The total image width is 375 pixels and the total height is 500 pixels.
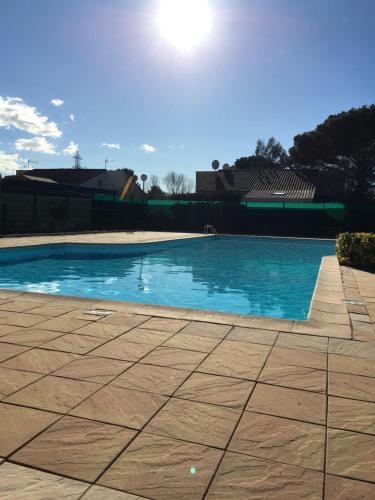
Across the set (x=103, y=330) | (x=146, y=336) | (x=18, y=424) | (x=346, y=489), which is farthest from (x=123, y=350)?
(x=346, y=489)

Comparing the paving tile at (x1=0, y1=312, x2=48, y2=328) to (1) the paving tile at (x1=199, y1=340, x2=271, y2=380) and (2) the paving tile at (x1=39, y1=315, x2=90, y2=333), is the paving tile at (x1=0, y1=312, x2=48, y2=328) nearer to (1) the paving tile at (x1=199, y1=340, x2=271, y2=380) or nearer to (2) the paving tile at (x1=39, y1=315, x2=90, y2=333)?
(2) the paving tile at (x1=39, y1=315, x2=90, y2=333)

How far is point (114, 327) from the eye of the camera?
14.0 feet

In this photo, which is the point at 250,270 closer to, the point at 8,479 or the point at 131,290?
the point at 131,290

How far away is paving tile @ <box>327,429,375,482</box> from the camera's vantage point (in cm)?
197

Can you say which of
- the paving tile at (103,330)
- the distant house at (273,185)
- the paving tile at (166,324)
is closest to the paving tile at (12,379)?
the paving tile at (103,330)

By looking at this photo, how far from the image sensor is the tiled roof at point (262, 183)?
31.5 meters

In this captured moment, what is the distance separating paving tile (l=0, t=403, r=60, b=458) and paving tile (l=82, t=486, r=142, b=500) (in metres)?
0.55

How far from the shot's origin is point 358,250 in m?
10.8

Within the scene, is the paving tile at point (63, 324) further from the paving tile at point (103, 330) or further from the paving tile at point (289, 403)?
the paving tile at point (289, 403)

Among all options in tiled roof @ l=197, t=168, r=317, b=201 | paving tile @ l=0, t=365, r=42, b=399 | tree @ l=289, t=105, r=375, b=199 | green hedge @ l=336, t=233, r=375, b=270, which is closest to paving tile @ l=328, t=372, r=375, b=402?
paving tile @ l=0, t=365, r=42, b=399

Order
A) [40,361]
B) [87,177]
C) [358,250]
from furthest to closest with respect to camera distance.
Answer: [87,177] → [358,250] → [40,361]

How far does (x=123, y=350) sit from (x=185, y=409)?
45.9 inches

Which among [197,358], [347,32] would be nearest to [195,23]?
[347,32]

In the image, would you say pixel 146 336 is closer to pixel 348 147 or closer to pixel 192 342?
pixel 192 342
